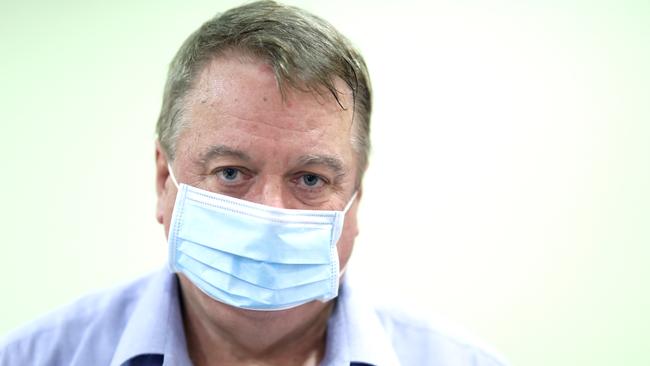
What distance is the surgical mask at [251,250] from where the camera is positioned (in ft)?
4.66

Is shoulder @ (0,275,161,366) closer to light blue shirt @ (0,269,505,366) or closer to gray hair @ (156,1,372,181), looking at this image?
light blue shirt @ (0,269,505,366)

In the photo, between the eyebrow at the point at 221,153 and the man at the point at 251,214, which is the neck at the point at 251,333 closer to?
the man at the point at 251,214

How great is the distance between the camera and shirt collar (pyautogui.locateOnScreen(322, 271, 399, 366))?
1.62 meters

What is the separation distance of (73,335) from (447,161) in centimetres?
122

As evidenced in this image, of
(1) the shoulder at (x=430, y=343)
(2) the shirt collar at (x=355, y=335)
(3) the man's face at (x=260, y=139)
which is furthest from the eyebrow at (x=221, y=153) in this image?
(1) the shoulder at (x=430, y=343)

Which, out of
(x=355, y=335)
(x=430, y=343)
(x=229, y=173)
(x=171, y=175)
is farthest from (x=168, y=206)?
(x=430, y=343)

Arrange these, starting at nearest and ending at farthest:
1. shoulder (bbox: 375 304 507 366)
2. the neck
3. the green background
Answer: the neck → shoulder (bbox: 375 304 507 366) → the green background

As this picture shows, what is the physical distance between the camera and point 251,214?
1.42 metres

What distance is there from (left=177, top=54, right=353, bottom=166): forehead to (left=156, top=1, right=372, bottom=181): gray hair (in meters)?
0.02

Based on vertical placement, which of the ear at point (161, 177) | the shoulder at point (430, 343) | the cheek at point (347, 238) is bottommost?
the shoulder at point (430, 343)

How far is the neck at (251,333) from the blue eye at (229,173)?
0.86ft

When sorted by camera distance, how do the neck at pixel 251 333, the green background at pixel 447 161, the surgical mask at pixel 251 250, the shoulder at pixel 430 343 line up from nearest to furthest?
the surgical mask at pixel 251 250
the neck at pixel 251 333
the shoulder at pixel 430 343
the green background at pixel 447 161

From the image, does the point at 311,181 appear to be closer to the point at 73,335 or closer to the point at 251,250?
the point at 251,250

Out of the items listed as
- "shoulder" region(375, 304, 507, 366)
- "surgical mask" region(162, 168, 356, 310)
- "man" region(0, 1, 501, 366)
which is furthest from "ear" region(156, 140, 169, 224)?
"shoulder" region(375, 304, 507, 366)
